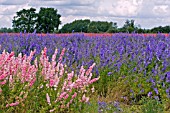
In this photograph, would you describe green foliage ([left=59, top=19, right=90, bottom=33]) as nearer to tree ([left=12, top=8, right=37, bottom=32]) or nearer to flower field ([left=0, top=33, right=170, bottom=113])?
tree ([left=12, top=8, right=37, bottom=32])

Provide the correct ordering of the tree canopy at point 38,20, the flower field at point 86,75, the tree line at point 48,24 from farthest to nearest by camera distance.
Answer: the tree canopy at point 38,20
the tree line at point 48,24
the flower field at point 86,75

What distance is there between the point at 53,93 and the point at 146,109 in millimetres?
1459

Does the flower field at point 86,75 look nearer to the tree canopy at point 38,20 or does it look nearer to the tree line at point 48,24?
the tree line at point 48,24

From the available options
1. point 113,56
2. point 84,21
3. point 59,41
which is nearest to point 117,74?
point 113,56

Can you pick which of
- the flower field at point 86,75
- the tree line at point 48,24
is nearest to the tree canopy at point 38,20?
the tree line at point 48,24

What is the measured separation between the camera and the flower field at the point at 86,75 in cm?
505

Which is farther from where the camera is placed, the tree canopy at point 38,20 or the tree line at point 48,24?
the tree canopy at point 38,20

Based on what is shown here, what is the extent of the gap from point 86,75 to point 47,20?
1030 inches

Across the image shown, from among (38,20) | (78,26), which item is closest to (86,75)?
(78,26)

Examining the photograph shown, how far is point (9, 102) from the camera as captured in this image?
499 cm

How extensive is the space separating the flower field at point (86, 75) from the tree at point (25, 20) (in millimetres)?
17879

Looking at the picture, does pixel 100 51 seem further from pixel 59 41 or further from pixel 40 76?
pixel 40 76

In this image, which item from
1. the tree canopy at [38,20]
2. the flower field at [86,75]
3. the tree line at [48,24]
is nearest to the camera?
the flower field at [86,75]

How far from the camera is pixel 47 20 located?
31.4 m
